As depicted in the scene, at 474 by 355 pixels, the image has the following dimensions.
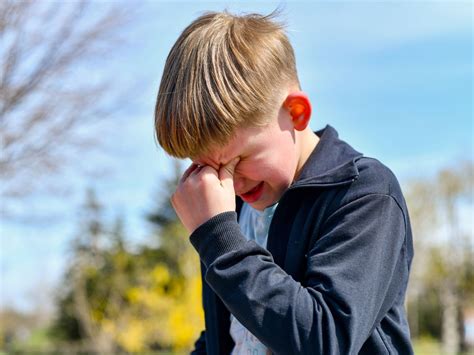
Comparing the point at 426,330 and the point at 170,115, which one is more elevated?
the point at 170,115

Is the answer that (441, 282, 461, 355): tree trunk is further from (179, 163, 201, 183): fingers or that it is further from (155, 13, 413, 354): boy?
(179, 163, 201, 183): fingers

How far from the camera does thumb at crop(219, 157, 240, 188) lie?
152cm

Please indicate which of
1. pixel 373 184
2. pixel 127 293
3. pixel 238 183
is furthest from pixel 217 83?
pixel 127 293

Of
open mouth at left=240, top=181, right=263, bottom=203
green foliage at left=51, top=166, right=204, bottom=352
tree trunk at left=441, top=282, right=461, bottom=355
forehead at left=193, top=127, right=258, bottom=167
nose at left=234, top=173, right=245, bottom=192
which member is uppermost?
forehead at left=193, top=127, right=258, bottom=167

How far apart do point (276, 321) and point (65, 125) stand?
20.0 ft

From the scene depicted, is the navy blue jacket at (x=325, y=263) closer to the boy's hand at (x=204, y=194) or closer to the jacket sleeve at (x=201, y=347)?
the boy's hand at (x=204, y=194)

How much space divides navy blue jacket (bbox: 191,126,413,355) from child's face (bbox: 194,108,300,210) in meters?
0.04

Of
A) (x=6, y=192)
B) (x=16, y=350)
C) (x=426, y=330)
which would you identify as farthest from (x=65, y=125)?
(x=426, y=330)

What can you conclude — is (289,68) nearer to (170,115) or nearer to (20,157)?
(170,115)

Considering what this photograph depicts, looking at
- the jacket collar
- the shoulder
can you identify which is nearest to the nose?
the jacket collar

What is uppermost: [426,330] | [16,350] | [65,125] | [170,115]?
[170,115]

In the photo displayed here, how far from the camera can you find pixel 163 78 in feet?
5.19

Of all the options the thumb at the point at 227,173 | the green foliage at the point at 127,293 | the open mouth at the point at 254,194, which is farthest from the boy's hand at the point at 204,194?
the green foliage at the point at 127,293

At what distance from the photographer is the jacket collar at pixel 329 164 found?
1546 millimetres
